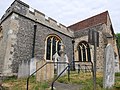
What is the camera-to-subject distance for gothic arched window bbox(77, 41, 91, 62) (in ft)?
55.1

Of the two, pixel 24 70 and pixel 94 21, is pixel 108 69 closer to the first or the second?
pixel 24 70

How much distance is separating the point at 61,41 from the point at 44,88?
9.80 meters

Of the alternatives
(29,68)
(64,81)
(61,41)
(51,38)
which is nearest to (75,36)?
(61,41)

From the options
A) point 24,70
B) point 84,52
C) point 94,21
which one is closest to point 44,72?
point 24,70

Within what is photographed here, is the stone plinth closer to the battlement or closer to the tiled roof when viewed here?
the battlement

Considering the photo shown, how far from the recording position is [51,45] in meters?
14.3

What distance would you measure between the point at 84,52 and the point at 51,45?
4704 millimetres

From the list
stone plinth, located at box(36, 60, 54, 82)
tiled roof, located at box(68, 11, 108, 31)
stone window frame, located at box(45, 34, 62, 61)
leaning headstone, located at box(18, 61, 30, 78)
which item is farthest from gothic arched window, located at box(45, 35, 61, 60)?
tiled roof, located at box(68, 11, 108, 31)

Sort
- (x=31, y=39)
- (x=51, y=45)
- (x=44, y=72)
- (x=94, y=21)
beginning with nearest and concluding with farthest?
(x=44, y=72) < (x=31, y=39) < (x=51, y=45) < (x=94, y=21)

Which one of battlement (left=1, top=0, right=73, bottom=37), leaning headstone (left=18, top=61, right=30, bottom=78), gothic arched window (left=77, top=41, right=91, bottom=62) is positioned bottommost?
leaning headstone (left=18, top=61, right=30, bottom=78)

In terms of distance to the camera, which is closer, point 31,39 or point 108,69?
point 108,69

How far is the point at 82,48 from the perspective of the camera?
17.5 metres

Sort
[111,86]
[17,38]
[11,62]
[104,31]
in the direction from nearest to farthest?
[111,86] → [11,62] → [17,38] → [104,31]

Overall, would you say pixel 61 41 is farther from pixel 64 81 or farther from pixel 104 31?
pixel 64 81
